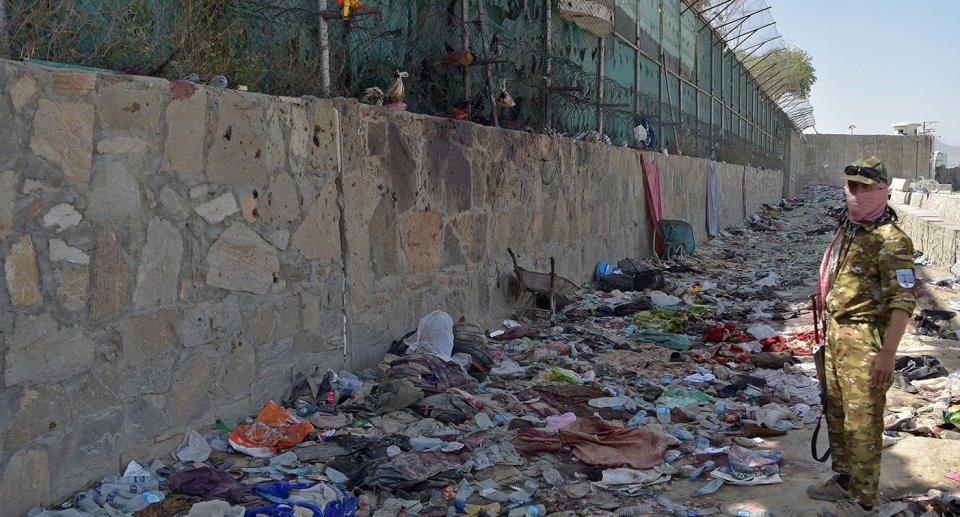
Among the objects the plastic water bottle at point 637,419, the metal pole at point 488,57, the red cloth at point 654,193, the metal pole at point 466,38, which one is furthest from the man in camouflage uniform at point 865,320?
the red cloth at point 654,193

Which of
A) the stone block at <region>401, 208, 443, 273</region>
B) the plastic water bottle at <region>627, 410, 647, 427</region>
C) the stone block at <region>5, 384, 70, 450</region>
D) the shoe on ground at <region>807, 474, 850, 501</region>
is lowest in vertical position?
the plastic water bottle at <region>627, 410, 647, 427</region>

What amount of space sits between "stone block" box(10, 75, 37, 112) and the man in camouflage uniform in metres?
3.38

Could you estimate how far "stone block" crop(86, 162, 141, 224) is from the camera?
3.31 metres

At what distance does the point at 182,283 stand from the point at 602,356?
3844 mm

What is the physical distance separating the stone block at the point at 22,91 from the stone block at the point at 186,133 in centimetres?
70

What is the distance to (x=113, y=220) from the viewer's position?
11.2 feet

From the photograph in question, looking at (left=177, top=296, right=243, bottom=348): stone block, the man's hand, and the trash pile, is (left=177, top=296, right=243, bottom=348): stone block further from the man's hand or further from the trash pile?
the man's hand

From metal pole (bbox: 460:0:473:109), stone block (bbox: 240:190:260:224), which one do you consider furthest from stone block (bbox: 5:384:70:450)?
metal pole (bbox: 460:0:473:109)

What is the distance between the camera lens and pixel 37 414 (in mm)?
3076

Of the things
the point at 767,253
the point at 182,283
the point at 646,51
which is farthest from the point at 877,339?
the point at 767,253

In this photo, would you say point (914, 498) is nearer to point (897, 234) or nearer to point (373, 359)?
point (897, 234)

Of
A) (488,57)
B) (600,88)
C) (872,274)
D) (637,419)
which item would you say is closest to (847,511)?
(872,274)

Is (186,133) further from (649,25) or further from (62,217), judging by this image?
(649,25)

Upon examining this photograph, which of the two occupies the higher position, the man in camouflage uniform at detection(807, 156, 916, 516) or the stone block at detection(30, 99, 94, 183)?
the stone block at detection(30, 99, 94, 183)
